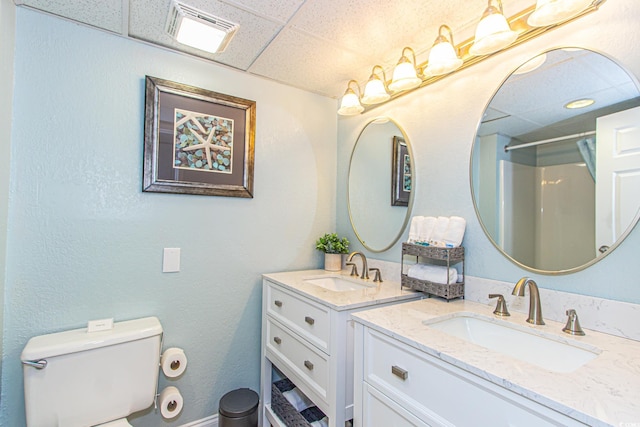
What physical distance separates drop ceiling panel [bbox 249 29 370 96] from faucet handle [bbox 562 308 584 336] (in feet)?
4.91

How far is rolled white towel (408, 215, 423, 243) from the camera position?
157cm

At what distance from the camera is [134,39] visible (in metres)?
1.59

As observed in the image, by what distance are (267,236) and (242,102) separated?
84cm

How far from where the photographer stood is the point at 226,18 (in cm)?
140

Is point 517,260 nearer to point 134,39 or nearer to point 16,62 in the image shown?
point 134,39

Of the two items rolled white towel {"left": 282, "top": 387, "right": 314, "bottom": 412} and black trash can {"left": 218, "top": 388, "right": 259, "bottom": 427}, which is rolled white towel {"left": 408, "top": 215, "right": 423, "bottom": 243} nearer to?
rolled white towel {"left": 282, "top": 387, "right": 314, "bottom": 412}

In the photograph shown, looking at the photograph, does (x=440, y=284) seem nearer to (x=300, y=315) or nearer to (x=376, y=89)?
(x=300, y=315)

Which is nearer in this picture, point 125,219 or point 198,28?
point 198,28

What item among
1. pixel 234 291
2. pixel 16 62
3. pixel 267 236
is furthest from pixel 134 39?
pixel 234 291

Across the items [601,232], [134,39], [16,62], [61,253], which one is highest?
[134,39]

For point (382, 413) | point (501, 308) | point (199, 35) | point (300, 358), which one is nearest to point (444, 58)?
point (501, 308)

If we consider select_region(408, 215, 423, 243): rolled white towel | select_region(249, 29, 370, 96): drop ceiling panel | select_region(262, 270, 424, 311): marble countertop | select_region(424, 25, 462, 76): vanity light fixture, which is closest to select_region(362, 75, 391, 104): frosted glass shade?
select_region(249, 29, 370, 96): drop ceiling panel

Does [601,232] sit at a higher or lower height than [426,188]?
lower

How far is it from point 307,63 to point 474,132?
0.99 m
